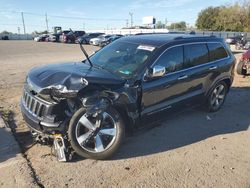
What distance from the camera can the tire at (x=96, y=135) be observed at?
4.39 metres

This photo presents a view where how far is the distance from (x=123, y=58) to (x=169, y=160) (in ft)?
6.38

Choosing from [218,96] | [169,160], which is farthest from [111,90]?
[218,96]

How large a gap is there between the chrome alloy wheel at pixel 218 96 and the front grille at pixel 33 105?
4.00m

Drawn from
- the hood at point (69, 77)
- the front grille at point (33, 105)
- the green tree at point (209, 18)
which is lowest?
the green tree at point (209, 18)

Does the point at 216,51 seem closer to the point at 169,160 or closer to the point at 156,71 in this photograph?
the point at 156,71

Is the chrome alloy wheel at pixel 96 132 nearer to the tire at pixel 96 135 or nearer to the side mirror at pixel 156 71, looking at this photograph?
the tire at pixel 96 135

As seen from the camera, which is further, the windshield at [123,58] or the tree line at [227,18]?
the tree line at [227,18]

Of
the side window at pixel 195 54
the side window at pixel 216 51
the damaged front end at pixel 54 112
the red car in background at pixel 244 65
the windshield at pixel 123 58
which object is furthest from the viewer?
the red car in background at pixel 244 65

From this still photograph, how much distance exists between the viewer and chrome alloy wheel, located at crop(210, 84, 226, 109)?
704 cm

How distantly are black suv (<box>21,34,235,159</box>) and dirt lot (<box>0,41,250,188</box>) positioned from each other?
1.00ft

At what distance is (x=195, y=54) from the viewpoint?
6270 mm

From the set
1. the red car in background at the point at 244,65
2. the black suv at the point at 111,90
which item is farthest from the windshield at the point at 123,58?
the red car in background at the point at 244,65

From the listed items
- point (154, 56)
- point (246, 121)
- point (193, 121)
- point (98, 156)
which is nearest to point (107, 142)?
point (98, 156)

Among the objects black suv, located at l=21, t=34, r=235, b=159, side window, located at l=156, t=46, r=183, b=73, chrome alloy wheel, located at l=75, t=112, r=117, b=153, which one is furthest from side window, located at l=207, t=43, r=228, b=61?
chrome alloy wheel, located at l=75, t=112, r=117, b=153
